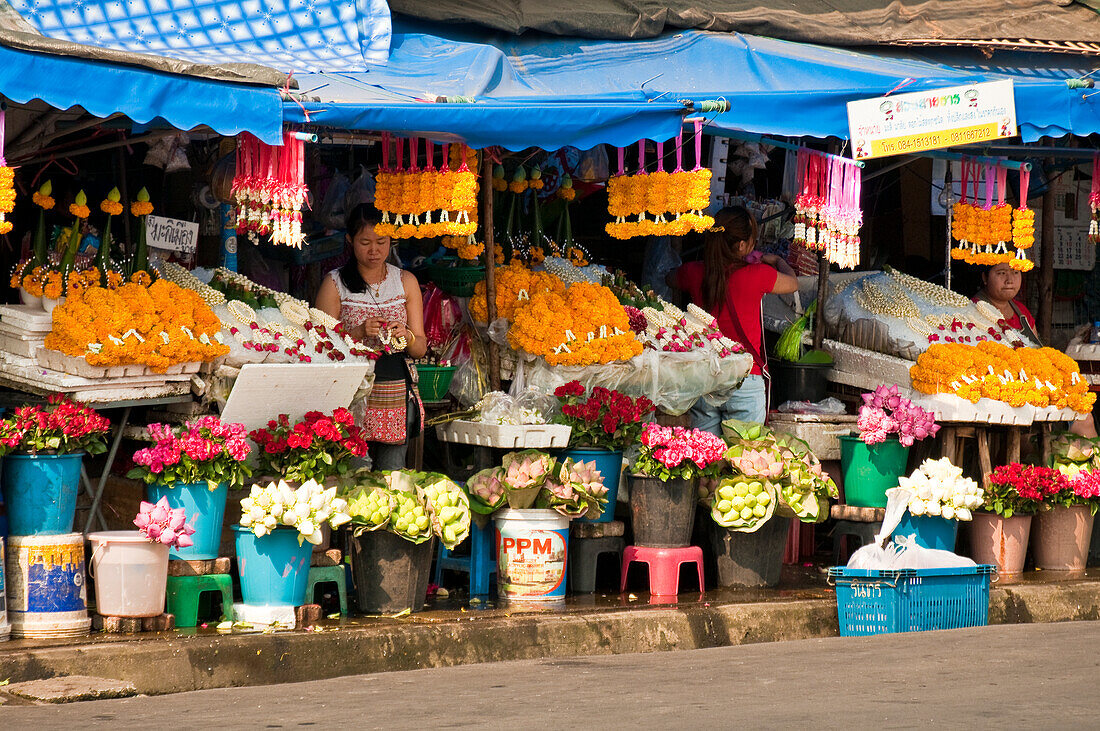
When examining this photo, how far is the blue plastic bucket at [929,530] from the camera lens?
28.8 feet

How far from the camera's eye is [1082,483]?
9203 mm

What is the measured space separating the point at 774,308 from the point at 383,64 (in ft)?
11.6

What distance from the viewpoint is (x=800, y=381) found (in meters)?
9.90

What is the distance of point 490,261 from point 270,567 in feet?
7.78

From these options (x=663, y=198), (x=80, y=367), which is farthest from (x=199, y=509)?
(x=663, y=198)

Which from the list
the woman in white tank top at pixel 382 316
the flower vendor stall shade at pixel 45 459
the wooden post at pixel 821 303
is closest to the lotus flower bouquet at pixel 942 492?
the wooden post at pixel 821 303

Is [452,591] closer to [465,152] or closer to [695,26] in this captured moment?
[465,152]

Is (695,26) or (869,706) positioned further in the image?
(695,26)

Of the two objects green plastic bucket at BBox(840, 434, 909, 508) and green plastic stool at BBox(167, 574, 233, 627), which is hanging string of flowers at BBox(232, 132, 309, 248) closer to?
green plastic stool at BBox(167, 574, 233, 627)

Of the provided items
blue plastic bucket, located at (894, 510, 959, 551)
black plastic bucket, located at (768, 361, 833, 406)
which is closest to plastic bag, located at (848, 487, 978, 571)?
blue plastic bucket, located at (894, 510, 959, 551)

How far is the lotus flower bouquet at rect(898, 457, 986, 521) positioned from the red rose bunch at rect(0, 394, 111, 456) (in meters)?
4.34

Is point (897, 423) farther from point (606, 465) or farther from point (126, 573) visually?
point (126, 573)

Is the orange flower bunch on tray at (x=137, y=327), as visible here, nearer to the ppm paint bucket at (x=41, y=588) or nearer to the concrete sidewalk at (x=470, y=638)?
the ppm paint bucket at (x=41, y=588)

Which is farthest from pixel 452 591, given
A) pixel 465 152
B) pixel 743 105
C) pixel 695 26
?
pixel 695 26
